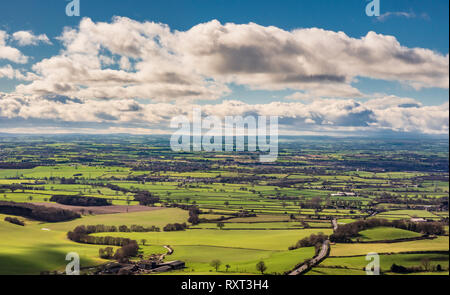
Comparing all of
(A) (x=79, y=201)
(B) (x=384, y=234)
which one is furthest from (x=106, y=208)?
(B) (x=384, y=234)

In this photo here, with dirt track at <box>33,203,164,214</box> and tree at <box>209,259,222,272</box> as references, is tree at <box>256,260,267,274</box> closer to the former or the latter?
tree at <box>209,259,222,272</box>

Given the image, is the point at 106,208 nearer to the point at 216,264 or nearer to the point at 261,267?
the point at 216,264

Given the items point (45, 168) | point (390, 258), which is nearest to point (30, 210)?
point (390, 258)

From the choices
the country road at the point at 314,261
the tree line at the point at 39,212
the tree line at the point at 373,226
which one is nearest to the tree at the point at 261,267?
the country road at the point at 314,261

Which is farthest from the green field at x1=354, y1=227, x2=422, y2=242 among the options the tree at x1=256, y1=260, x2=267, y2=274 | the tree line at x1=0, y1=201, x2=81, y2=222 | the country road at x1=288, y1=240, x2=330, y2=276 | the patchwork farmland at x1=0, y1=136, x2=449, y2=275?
the tree line at x1=0, y1=201, x2=81, y2=222

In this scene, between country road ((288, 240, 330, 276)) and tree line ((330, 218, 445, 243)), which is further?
tree line ((330, 218, 445, 243))

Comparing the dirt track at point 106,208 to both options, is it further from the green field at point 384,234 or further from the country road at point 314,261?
the green field at point 384,234

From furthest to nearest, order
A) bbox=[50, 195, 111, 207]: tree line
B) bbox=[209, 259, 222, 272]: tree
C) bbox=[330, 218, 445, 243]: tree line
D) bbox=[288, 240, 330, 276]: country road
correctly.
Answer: bbox=[50, 195, 111, 207]: tree line, bbox=[330, 218, 445, 243]: tree line, bbox=[209, 259, 222, 272]: tree, bbox=[288, 240, 330, 276]: country road
